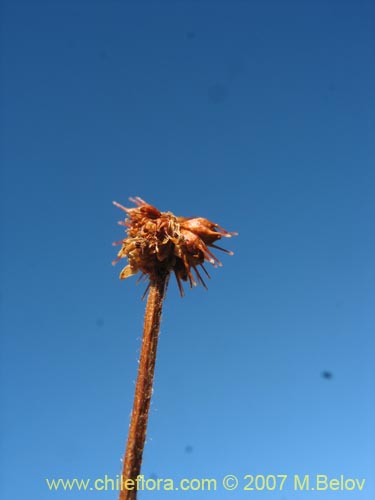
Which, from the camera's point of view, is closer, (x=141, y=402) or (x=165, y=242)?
(x=141, y=402)

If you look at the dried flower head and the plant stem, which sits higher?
the dried flower head

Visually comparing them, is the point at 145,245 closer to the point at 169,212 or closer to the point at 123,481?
the point at 169,212

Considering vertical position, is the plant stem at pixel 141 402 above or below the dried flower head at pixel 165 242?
below

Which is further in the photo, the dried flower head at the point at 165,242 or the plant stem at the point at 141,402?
the dried flower head at the point at 165,242

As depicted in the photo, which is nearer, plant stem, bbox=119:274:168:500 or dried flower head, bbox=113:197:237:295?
plant stem, bbox=119:274:168:500

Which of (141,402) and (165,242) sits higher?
(165,242)
